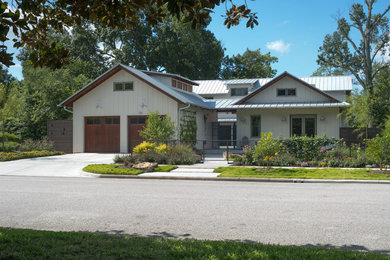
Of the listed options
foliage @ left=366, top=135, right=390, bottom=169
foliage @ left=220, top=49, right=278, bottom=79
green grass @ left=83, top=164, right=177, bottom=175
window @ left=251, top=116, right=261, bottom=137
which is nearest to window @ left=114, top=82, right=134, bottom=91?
window @ left=251, top=116, right=261, bottom=137

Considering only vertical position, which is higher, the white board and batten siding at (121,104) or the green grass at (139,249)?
the white board and batten siding at (121,104)

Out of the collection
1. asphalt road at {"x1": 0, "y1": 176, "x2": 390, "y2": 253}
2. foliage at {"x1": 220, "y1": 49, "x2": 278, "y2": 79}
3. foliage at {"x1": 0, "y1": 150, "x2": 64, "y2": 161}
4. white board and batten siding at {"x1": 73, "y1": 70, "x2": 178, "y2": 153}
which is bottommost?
asphalt road at {"x1": 0, "y1": 176, "x2": 390, "y2": 253}

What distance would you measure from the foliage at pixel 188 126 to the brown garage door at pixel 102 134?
14.8 ft

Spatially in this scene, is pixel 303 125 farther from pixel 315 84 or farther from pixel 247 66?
pixel 247 66

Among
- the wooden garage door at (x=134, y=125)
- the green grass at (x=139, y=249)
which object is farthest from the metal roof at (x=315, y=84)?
the green grass at (x=139, y=249)

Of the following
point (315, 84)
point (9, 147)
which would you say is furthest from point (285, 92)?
point (9, 147)

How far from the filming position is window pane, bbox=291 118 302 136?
27.7m

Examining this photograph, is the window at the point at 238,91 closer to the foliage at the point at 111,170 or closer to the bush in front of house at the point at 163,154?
the bush in front of house at the point at 163,154

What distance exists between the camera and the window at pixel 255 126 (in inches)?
1122

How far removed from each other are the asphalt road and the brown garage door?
14.6 metres

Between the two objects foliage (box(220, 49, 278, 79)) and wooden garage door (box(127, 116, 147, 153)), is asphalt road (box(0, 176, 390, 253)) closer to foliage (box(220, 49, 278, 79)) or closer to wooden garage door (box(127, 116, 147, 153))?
wooden garage door (box(127, 116, 147, 153))

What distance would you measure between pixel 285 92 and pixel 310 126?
2.95m

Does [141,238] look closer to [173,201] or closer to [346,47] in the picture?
[173,201]

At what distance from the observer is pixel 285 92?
1108 inches
